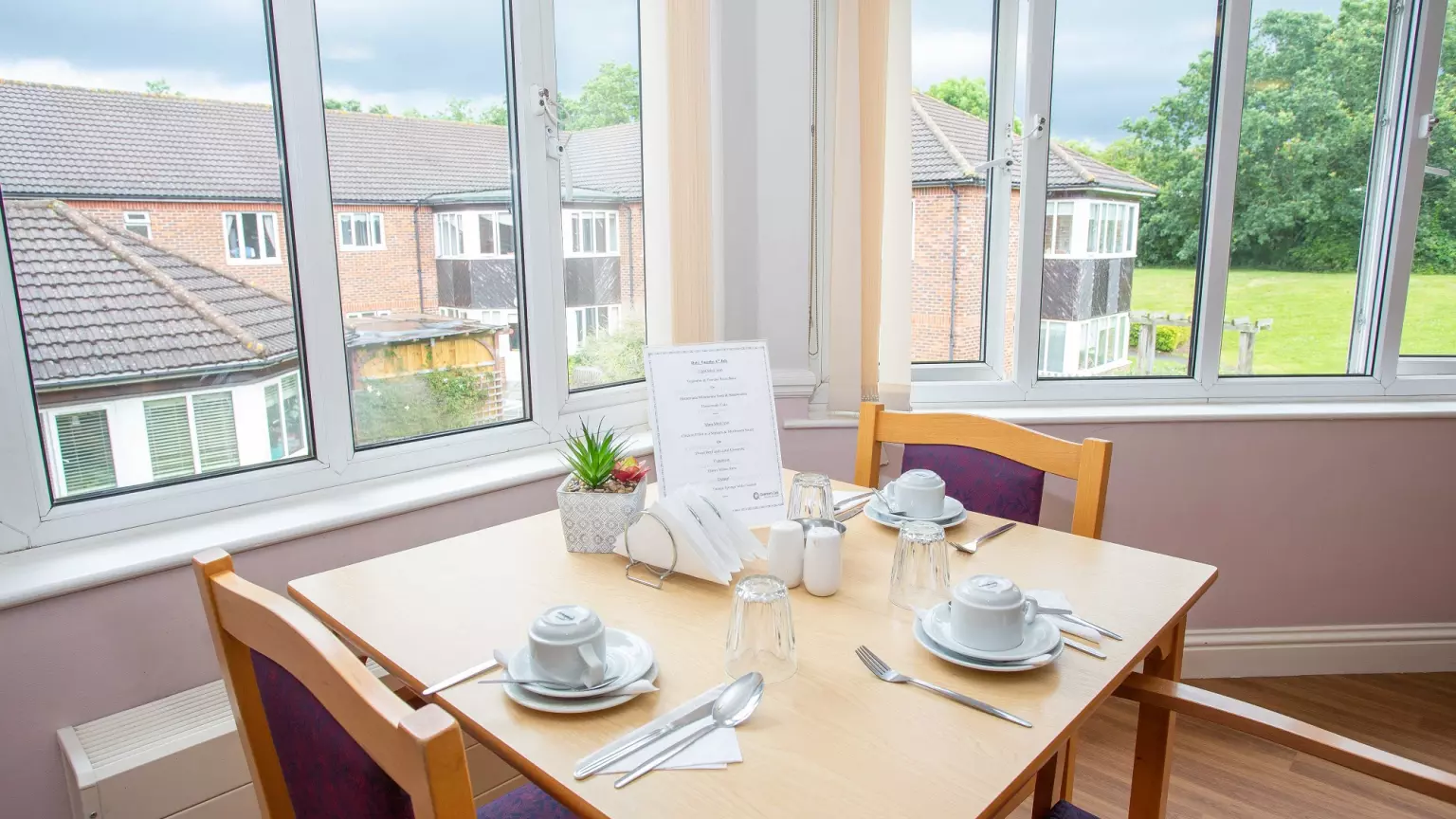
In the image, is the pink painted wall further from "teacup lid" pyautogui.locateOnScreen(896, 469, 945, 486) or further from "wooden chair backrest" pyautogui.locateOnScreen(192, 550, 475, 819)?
"wooden chair backrest" pyautogui.locateOnScreen(192, 550, 475, 819)

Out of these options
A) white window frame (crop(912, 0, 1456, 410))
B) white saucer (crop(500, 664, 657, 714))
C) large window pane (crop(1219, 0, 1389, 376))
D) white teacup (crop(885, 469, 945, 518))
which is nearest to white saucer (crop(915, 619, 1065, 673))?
white saucer (crop(500, 664, 657, 714))

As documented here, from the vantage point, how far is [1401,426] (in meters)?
2.49

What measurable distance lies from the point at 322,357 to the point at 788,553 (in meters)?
1.16

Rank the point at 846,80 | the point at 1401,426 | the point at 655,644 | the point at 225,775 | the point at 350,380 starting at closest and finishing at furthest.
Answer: the point at 655,644, the point at 225,775, the point at 350,380, the point at 846,80, the point at 1401,426

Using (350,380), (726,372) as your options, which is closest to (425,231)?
(350,380)

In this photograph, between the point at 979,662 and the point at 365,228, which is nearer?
the point at 979,662

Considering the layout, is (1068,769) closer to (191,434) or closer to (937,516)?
(937,516)

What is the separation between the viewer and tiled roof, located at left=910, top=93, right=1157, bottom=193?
2584 mm

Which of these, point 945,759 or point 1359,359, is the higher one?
point 1359,359

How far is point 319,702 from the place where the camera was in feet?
2.48

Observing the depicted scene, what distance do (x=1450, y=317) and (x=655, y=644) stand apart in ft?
Answer: 9.49

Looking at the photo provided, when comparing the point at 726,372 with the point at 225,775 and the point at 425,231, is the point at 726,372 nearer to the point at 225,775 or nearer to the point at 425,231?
the point at 425,231

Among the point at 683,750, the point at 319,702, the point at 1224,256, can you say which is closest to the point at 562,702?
the point at 683,750

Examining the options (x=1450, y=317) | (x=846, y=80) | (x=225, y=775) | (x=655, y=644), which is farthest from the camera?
(x=1450, y=317)
